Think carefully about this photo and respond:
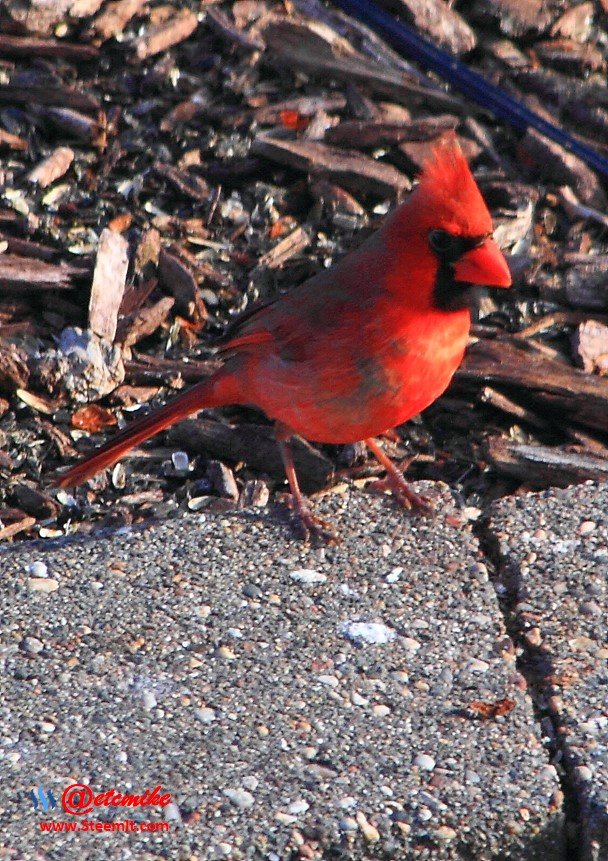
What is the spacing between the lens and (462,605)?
2855 millimetres

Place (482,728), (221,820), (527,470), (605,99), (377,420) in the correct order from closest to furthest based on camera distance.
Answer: (221,820), (482,728), (377,420), (527,470), (605,99)

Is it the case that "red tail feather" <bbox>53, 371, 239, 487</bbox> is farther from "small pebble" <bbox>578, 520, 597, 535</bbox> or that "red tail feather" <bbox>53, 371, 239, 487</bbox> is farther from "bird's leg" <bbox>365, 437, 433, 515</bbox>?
"small pebble" <bbox>578, 520, 597, 535</bbox>

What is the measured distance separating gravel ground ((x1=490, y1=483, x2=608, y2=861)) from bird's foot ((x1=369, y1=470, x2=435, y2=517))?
0.15 meters

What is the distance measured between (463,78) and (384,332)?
1521mm

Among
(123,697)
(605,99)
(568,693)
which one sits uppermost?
(605,99)

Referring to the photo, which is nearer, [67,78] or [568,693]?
[568,693]

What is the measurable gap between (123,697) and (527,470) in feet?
4.08

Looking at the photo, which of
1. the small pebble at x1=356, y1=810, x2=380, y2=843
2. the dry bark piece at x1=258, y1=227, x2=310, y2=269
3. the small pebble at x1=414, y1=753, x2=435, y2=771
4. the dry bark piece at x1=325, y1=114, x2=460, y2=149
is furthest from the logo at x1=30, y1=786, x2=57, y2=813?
the dry bark piece at x1=325, y1=114, x2=460, y2=149

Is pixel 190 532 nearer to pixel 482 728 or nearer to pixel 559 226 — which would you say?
pixel 482 728

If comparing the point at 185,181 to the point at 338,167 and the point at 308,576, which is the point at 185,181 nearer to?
the point at 338,167

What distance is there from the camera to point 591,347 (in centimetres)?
371

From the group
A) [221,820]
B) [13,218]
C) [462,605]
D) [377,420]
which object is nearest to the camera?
[221,820]

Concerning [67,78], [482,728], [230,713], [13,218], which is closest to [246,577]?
[230,713]

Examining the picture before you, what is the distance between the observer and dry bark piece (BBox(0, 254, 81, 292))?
3631mm
